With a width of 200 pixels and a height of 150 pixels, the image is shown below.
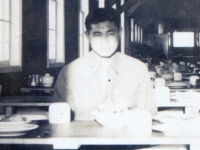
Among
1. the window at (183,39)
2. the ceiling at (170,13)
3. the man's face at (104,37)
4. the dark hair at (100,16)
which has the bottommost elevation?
the man's face at (104,37)

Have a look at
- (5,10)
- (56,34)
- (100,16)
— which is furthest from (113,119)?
(56,34)

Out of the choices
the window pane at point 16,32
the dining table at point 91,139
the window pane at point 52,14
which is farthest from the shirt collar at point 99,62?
the window pane at point 52,14

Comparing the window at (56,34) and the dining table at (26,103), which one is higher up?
the window at (56,34)

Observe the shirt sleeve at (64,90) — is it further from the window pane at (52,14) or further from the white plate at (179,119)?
the window pane at (52,14)

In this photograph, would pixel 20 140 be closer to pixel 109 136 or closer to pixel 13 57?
pixel 109 136

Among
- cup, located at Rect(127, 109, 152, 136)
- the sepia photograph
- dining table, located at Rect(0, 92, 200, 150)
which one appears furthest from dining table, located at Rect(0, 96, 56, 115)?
cup, located at Rect(127, 109, 152, 136)

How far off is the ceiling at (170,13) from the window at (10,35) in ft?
35.3

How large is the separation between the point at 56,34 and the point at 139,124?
15.5ft

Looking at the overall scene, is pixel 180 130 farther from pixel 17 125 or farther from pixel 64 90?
pixel 64 90

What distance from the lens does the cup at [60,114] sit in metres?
1.63

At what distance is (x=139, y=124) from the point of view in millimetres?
1373

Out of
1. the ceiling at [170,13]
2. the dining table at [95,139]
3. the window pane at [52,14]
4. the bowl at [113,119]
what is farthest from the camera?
the ceiling at [170,13]

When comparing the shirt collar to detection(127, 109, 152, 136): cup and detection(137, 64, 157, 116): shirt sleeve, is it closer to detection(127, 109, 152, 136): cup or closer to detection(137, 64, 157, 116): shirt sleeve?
detection(137, 64, 157, 116): shirt sleeve

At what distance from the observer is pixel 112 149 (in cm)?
161
